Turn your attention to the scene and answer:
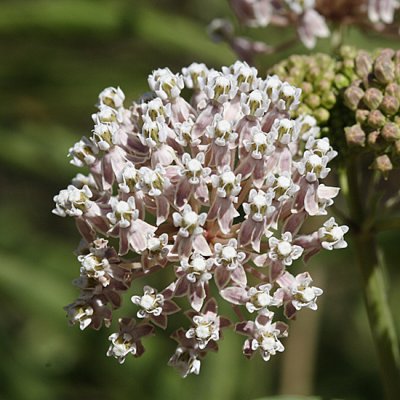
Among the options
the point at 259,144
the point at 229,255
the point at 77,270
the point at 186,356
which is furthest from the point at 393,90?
the point at 77,270

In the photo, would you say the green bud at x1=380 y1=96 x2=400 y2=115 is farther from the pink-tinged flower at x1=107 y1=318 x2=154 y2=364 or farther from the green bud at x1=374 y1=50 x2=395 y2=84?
the pink-tinged flower at x1=107 y1=318 x2=154 y2=364

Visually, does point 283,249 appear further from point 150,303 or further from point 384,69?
point 384,69

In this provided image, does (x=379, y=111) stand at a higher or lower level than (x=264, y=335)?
higher

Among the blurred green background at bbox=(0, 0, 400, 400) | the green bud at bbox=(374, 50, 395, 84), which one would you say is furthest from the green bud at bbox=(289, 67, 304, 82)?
the blurred green background at bbox=(0, 0, 400, 400)

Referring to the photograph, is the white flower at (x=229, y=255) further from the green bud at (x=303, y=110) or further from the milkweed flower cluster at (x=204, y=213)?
the green bud at (x=303, y=110)

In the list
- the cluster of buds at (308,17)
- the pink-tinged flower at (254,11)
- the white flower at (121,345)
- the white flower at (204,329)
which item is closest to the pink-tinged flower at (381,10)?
the cluster of buds at (308,17)

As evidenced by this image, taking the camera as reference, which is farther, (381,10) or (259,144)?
(381,10)

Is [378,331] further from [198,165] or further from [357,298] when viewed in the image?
[357,298]
